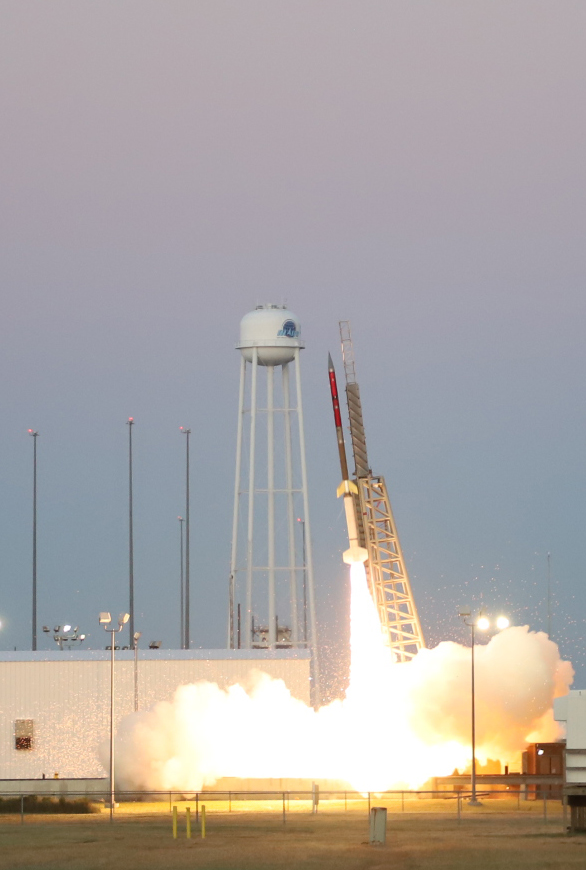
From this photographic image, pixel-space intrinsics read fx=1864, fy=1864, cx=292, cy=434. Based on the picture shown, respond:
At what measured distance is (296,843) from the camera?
51.2m

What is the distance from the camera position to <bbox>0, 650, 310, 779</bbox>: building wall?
80.0 m

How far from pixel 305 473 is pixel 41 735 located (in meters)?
17.8

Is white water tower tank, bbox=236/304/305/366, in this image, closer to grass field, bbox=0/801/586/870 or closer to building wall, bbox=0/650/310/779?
building wall, bbox=0/650/310/779

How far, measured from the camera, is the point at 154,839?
5319 cm

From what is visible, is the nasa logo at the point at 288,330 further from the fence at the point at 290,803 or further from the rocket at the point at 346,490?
the fence at the point at 290,803

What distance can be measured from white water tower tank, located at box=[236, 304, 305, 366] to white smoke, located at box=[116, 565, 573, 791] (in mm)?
13241

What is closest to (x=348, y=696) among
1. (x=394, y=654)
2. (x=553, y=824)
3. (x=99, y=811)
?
(x=394, y=654)

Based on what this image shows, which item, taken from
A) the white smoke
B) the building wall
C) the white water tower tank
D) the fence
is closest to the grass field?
the fence

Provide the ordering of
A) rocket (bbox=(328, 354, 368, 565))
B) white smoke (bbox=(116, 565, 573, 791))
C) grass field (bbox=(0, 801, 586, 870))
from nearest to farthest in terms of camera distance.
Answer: grass field (bbox=(0, 801, 586, 870))
white smoke (bbox=(116, 565, 573, 791))
rocket (bbox=(328, 354, 368, 565))

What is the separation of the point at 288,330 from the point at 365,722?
2016cm

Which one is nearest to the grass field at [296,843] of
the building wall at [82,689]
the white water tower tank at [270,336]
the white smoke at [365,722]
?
the white smoke at [365,722]

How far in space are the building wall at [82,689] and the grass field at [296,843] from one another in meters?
15.3

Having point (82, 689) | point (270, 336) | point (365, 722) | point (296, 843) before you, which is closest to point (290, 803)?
point (365, 722)

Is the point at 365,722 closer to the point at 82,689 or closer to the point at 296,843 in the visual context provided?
the point at 82,689
